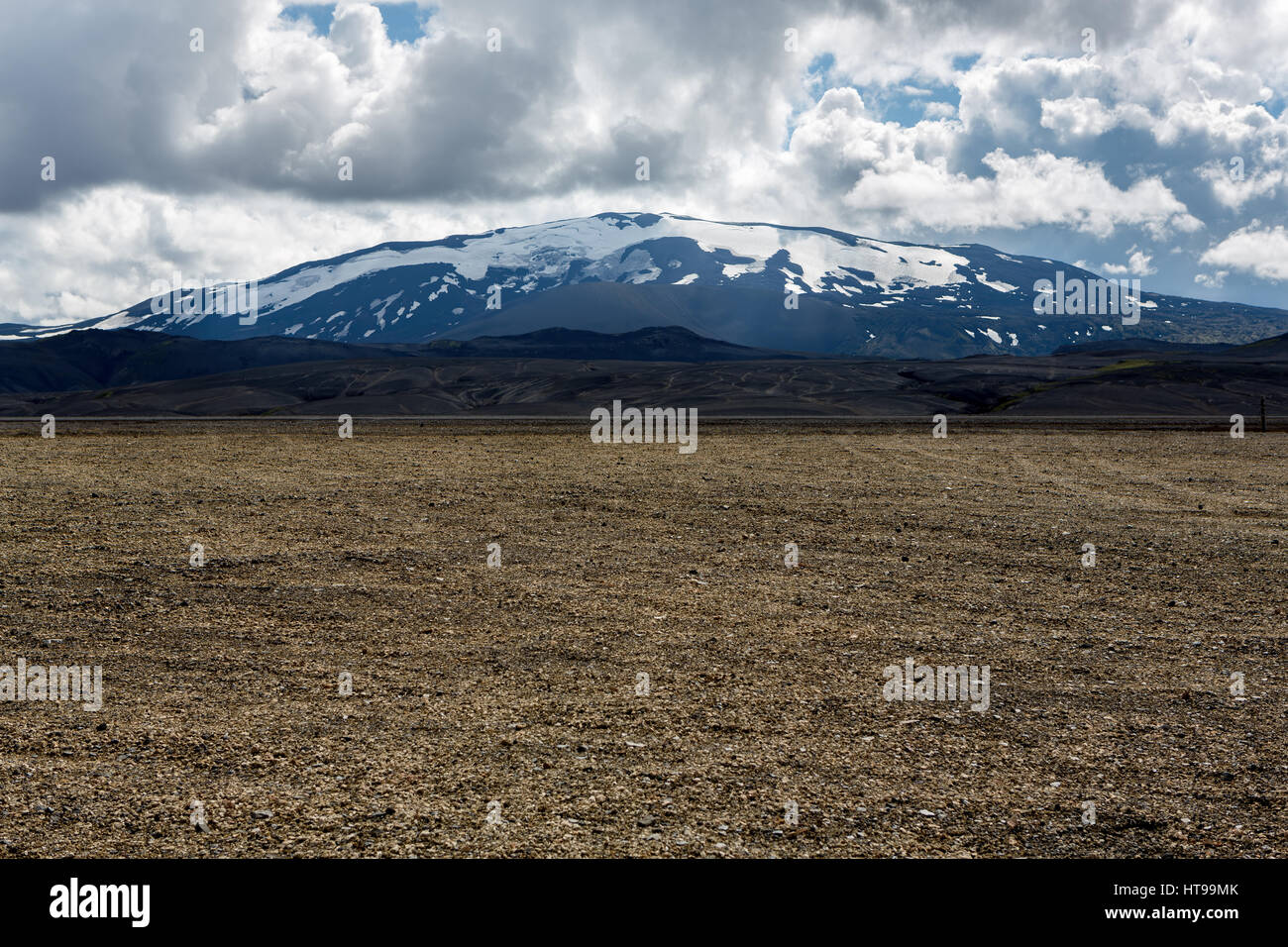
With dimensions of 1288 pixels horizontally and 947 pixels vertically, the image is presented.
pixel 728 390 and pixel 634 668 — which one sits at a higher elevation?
pixel 728 390

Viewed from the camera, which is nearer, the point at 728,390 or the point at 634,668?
the point at 634,668

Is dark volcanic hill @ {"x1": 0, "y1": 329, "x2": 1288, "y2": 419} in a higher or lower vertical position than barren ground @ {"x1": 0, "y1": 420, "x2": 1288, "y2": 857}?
higher

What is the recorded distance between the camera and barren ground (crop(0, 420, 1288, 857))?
271 inches

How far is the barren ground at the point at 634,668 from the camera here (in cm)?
688

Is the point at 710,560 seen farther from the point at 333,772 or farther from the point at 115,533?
the point at 115,533

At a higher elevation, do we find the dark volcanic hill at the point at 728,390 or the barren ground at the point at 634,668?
the dark volcanic hill at the point at 728,390

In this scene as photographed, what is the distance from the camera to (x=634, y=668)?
10.3 m

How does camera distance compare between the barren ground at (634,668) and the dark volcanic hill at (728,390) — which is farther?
the dark volcanic hill at (728,390)

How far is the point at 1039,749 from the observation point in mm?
8195

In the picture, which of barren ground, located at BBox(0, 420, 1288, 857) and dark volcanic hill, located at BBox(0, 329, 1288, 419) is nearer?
barren ground, located at BBox(0, 420, 1288, 857)
